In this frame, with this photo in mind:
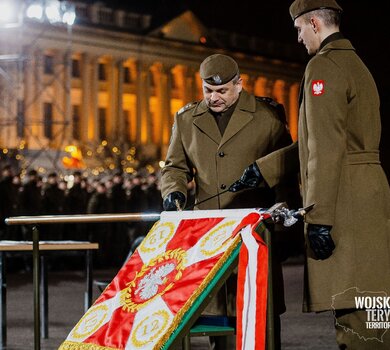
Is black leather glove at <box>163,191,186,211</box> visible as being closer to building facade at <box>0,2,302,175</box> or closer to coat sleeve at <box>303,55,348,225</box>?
coat sleeve at <box>303,55,348,225</box>

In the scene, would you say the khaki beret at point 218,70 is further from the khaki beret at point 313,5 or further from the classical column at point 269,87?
the classical column at point 269,87

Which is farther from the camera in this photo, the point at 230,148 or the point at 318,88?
the point at 230,148

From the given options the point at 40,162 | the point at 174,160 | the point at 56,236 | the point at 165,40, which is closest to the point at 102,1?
the point at 165,40

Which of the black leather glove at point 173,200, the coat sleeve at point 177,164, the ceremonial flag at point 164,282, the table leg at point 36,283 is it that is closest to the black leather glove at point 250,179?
the ceremonial flag at point 164,282

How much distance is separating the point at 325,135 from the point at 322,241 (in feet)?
1.55

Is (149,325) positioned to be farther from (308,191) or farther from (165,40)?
(165,40)

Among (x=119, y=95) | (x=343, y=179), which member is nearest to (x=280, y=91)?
(x=119, y=95)

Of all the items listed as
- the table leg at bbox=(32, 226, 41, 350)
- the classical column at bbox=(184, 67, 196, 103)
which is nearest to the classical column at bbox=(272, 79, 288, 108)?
the classical column at bbox=(184, 67, 196, 103)

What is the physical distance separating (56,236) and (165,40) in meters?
63.1

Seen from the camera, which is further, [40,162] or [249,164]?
[40,162]

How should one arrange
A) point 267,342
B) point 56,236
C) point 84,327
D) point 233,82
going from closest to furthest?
1. point 267,342
2. point 84,327
3. point 233,82
4. point 56,236

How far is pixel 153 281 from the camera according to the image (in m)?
5.13

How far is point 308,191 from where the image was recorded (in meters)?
5.05

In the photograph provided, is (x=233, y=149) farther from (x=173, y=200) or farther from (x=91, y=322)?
(x=91, y=322)
